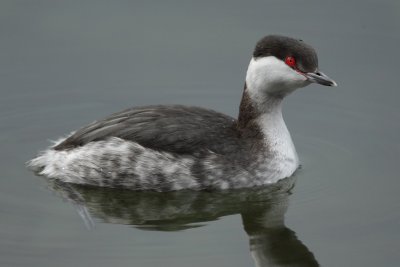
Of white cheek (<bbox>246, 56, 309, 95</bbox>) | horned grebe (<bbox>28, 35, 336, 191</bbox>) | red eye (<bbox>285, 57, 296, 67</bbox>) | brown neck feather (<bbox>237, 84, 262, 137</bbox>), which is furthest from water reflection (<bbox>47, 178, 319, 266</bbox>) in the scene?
red eye (<bbox>285, 57, 296, 67</bbox>)

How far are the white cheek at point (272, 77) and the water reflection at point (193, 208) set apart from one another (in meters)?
0.96

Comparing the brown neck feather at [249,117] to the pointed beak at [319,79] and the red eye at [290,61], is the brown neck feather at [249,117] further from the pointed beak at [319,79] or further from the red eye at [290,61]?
the pointed beak at [319,79]

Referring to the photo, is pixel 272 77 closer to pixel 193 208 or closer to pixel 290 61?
pixel 290 61

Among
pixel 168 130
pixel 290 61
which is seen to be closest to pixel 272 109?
pixel 290 61

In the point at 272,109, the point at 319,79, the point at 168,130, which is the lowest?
the point at 168,130

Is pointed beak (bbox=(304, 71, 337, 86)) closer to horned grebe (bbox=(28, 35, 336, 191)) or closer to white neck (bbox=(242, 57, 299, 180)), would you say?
horned grebe (bbox=(28, 35, 336, 191))

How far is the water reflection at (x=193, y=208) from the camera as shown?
30.5ft

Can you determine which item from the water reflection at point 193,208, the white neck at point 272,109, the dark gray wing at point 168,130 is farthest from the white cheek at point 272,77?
the water reflection at point 193,208

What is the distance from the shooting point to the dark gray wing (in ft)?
32.3

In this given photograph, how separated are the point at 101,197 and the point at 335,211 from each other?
2268 millimetres

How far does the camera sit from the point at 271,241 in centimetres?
918

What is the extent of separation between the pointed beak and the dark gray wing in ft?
3.13

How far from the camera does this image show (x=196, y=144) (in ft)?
32.3

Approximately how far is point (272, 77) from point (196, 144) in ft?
3.27
